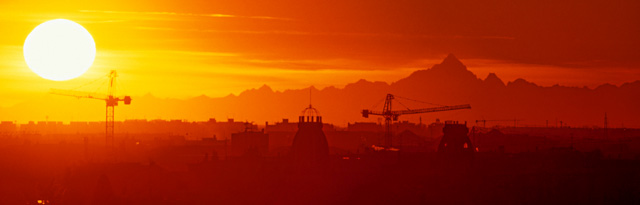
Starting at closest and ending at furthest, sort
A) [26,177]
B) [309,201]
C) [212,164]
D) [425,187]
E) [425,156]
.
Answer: [309,201], [425,187], [212,164], [425,156], [26,177]

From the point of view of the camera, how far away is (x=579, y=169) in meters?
133

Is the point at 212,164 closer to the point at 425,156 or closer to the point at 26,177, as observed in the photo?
the point at 425,156

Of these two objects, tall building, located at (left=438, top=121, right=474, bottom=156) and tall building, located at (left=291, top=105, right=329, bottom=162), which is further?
tall building, located at (left=438, top=121, right=474, bottom=156)

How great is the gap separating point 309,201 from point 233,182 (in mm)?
10958

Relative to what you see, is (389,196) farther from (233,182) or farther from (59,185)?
(59,185)

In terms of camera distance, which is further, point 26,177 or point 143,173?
point 26,177

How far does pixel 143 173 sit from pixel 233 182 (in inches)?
1187

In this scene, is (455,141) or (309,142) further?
(455,141)

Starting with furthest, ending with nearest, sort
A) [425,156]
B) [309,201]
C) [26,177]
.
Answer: [26,177]
[425,156]
[309,201]

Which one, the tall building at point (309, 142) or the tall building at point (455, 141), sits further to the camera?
the tall building at point (455, 141)

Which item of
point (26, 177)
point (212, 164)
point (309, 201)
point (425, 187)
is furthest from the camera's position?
point (26, 177)

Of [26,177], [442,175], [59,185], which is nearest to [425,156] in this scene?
[442,175]

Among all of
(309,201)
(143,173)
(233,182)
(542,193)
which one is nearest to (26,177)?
(143,173)

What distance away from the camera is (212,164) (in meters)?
127
